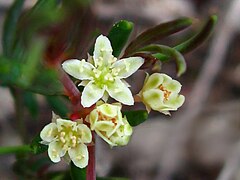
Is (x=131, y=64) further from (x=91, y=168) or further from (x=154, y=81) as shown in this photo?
(x=91, y=168)

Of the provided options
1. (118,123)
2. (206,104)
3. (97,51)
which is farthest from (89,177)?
(206,104)

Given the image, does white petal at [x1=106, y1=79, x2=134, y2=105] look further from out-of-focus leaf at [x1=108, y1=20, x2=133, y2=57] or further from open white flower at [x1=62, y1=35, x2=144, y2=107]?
out-of-focus leaf at [x1=108, y1=20, x2=133, y2=57]

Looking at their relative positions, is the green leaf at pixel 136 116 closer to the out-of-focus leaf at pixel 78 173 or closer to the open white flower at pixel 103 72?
the open white flower at pixel 103 72

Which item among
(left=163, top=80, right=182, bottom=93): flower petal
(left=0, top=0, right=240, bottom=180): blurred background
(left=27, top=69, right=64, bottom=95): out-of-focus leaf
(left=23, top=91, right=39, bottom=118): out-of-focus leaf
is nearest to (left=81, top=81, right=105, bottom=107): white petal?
(left=27, top=69, right=64, bottom=95): out-of-focus leaf

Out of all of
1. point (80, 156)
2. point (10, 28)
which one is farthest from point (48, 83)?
point (10, 28)

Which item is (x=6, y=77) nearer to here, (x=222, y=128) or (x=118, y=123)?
(x=118, y=123)

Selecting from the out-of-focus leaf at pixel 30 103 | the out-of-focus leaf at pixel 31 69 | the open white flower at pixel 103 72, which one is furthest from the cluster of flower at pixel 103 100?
the out-of-focus leaf at pixel 30 103
